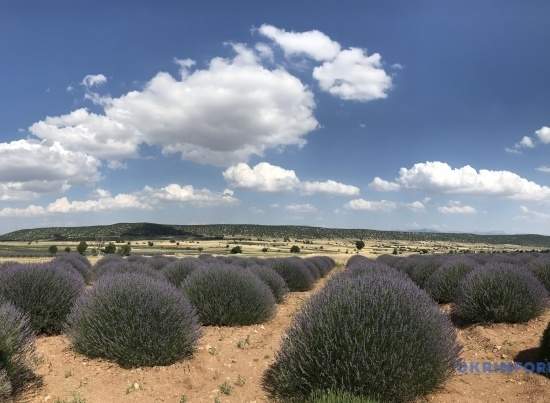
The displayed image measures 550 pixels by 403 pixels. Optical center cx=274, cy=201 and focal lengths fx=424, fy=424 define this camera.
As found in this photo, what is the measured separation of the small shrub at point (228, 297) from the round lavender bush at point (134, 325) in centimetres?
216

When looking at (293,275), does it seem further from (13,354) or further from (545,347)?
(13,354)

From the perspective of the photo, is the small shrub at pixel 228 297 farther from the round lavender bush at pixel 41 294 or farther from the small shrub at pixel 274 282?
the small shrub at pixel 274 282

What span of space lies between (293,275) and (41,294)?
39.3 feet

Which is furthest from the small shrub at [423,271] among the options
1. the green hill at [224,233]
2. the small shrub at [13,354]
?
the green hill at [224,233]

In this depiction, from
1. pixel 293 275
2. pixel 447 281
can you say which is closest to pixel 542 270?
pixel 447 281

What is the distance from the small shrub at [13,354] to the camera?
17.6 ft

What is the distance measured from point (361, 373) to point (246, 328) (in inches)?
197

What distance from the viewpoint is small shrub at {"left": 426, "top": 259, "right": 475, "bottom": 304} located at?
12.2m

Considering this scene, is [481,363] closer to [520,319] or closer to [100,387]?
[520,319]

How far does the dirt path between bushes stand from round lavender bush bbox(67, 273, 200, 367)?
0.61ft

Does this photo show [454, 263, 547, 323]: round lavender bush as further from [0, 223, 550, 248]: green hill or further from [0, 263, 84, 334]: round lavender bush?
[0, 223, 550, 248]: green hill

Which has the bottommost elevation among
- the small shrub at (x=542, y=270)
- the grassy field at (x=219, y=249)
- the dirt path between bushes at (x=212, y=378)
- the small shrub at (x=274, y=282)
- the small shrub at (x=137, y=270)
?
the grassy field at (x=219, y=249)

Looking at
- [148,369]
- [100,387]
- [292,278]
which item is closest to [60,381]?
[100,387]

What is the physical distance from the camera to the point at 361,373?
16.1 feet
